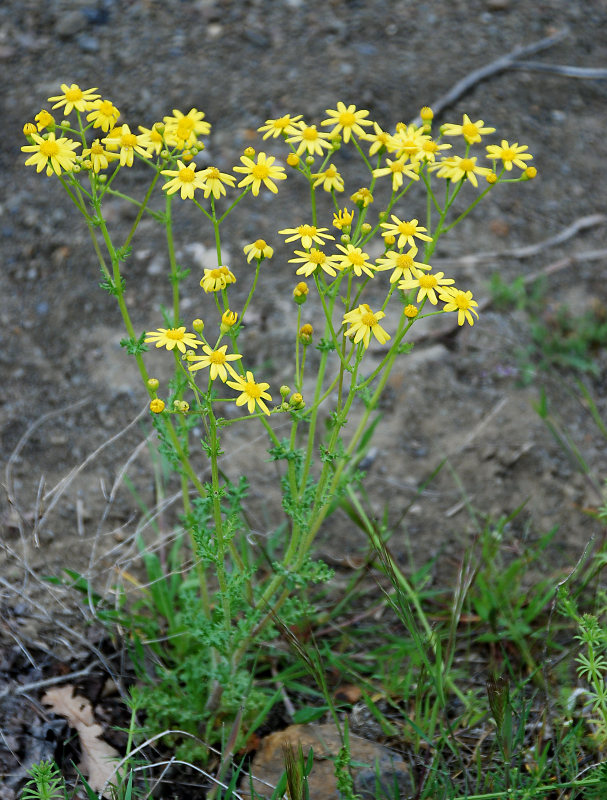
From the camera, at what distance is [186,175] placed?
5.88ft

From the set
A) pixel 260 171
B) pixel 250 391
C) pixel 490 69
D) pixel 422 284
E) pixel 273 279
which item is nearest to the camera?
pixel 250 391

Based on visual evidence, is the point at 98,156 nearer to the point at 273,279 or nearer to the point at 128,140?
the point at 128,140

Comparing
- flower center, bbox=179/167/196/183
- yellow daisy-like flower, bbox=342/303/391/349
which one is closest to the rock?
yellow daisy-like flower, bbox=342/303/391/349

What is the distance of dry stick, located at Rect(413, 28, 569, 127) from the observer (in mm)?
4094

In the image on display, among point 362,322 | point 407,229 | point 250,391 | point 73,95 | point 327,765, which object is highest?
point 73,95

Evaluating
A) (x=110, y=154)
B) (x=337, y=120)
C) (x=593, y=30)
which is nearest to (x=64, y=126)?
→ (x=110, y=154)

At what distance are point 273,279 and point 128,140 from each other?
1752mm

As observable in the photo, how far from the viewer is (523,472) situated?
308 centimetres

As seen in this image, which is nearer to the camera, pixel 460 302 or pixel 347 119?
pixel 460 302

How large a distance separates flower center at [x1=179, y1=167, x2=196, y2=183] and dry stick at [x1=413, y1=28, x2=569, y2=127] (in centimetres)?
235

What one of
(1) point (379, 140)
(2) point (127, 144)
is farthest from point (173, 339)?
(1) point (379, 140)

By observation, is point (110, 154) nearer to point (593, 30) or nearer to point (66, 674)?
point (66, 674)

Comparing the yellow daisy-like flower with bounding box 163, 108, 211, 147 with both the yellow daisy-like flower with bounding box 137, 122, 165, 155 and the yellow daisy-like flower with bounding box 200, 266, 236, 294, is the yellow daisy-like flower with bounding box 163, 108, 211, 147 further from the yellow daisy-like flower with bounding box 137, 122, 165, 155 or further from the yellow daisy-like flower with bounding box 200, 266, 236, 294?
the yellow daisy-like flower with bounding box 200, 266, 236, 294

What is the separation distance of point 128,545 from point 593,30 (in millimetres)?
4142
